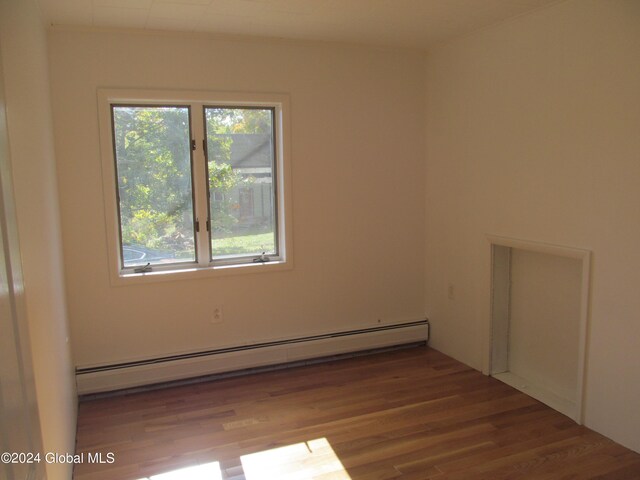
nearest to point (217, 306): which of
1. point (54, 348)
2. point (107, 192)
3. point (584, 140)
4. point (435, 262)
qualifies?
point (107, 192)

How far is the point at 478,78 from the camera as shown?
379cm

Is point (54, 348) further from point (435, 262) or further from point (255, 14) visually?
point (435, 262)

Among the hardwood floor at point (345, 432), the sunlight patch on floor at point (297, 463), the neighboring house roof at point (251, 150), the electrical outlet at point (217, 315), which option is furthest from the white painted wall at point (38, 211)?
the neighboring house roof at point (251, 150)

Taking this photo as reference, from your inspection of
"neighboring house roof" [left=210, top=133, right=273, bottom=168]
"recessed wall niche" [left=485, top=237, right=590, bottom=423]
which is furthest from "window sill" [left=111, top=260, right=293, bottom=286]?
"recessed wall niche" [left=485, top=237, right=590, bottom=423]

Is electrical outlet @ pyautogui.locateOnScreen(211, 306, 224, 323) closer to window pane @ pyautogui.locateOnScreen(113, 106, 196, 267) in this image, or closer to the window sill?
the window sill

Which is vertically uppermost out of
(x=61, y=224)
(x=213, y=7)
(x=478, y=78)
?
(x=213, y=7)

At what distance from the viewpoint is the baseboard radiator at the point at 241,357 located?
12.0 feet

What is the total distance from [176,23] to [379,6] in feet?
4.47

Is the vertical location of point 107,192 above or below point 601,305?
above

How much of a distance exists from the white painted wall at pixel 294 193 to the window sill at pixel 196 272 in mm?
54

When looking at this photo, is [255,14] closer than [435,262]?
Yes

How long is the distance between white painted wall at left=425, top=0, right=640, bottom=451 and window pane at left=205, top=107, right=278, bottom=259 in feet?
4.75

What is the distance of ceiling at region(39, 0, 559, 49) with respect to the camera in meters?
3.03

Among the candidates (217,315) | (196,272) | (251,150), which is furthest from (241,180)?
(217,315)
